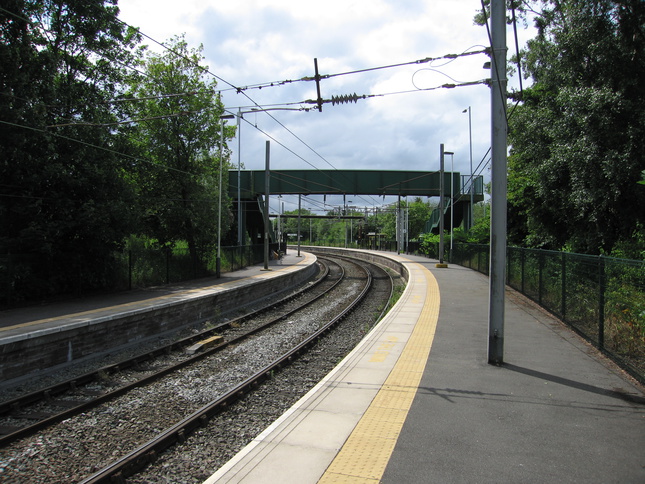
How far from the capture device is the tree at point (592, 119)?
11359 millimetres

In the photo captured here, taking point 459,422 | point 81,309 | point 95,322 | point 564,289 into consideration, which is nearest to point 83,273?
point 81,309

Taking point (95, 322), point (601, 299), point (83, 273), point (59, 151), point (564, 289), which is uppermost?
point (59, 151)

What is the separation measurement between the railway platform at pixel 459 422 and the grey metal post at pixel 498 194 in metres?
0.59

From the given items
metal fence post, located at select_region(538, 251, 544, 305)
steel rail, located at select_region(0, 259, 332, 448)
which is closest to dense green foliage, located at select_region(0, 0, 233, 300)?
steel rail, located at select_region(0, 259, 332, 448)

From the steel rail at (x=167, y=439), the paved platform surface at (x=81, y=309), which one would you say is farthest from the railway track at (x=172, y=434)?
the paved platform surface at (x=81, y=309)

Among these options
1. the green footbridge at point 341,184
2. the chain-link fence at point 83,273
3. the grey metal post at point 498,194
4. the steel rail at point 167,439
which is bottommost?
the steel rail at point 167,439

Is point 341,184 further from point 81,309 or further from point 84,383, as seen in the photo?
point 84,383

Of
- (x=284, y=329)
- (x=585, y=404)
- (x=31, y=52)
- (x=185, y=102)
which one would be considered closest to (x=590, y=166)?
(x=585, y=404)

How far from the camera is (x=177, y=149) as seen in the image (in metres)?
22.6

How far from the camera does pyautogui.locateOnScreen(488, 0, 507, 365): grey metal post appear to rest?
7.12m

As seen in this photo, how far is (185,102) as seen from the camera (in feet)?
74.3

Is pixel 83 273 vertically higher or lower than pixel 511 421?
higher

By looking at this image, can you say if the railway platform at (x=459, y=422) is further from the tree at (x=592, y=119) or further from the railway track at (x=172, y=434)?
the tree at (x=592, y=119)

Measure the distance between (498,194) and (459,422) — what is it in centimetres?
376
